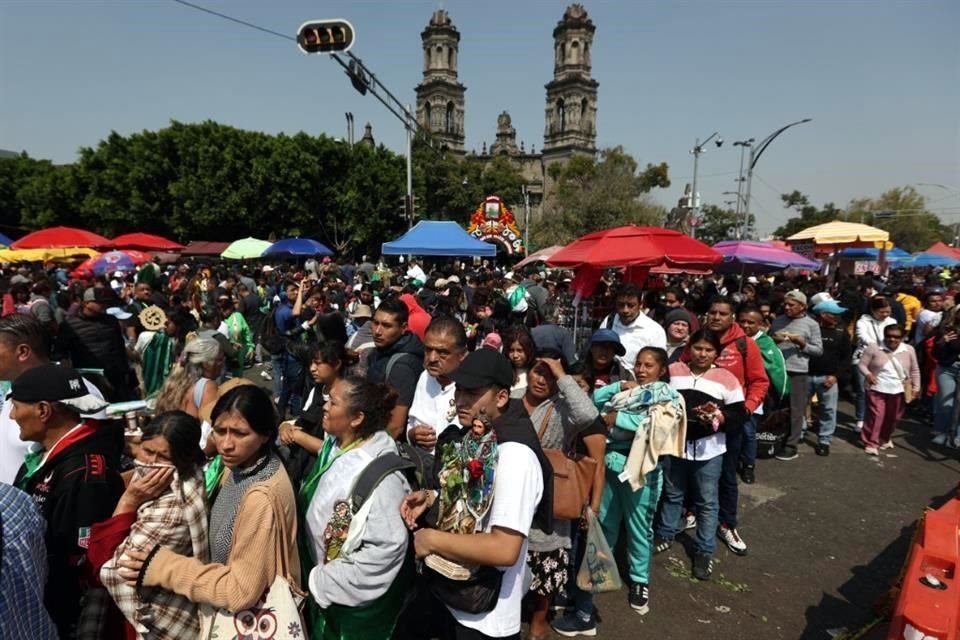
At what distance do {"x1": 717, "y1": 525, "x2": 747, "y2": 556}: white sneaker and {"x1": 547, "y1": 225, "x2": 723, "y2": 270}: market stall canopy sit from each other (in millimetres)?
3052

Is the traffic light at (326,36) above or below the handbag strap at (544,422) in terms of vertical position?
above

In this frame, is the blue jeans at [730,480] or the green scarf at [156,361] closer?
the blue jeans at [730,480]

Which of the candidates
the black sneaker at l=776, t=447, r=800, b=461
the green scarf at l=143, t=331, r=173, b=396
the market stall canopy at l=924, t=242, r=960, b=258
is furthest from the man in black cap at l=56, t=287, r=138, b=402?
the market stall canopy at l=924, t=242, r=960, b=258

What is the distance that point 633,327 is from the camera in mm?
4941

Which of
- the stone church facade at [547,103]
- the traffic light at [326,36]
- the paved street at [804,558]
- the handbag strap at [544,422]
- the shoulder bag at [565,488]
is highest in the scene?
the stone church facade at [547,103]

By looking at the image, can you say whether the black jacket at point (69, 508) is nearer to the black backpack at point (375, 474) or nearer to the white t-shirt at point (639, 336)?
the black backpack at point (375, 474)

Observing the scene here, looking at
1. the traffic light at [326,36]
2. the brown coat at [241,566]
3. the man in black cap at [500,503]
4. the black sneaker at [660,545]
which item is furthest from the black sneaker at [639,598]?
the traffic light at [326,36]

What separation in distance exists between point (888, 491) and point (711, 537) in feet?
10.4

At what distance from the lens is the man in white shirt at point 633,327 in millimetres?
4848

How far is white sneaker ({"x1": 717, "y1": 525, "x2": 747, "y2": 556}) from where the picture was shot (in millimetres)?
4297

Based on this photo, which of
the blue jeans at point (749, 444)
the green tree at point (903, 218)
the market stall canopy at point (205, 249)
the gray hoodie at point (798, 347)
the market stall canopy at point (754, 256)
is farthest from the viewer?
the green tree at point (903, 218)

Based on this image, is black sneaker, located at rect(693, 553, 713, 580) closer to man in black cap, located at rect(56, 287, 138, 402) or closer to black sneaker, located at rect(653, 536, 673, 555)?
black sneaker, located at rect(653, 536, 673, 555)

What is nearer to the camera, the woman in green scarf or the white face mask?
the white face mask

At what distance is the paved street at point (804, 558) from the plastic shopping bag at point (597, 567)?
819mm
